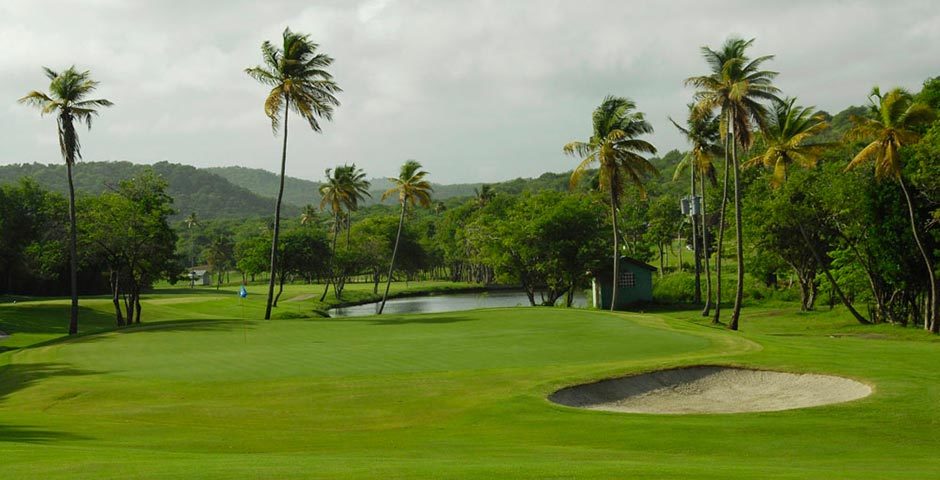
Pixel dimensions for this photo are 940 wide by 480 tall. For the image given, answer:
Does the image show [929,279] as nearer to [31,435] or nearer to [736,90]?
[736,90]

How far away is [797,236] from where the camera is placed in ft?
185

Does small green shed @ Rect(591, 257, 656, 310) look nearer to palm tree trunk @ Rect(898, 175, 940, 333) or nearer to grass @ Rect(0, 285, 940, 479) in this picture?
palm tree trunk @ Rect(898, 175, 940, 333)

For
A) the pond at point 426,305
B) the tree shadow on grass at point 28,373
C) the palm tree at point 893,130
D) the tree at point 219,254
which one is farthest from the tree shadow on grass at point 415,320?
the tree at point 219,254

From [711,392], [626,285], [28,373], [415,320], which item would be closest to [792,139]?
[626,285]

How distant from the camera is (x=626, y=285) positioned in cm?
7244

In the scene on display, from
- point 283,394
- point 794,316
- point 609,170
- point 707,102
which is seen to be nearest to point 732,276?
point 794,316

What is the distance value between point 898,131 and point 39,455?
4116 centimetres

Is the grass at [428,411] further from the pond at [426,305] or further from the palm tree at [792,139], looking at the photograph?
the pond at [426,305]

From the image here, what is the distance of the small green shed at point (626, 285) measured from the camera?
2803 inches

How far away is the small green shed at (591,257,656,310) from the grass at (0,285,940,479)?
1422 inches

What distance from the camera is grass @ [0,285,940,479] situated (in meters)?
11.7

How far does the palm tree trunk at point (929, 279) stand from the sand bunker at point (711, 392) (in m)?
23.7

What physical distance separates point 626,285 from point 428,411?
56.1 meters

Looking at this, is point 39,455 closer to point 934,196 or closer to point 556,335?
point 556,335
